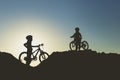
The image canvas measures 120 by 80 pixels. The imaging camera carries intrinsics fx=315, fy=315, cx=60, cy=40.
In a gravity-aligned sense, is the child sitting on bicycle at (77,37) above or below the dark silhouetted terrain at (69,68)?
above

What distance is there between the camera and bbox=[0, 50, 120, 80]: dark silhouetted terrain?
28203 millimetres

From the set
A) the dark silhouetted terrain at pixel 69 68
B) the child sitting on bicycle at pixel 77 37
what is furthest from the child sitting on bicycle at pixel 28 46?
the child sitting on bicycle at pixel 77 37

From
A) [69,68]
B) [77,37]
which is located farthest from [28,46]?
[77,37]

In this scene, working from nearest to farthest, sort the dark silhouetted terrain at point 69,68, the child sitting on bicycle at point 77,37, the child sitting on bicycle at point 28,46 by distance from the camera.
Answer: the child sitting on bicycle at point 28,46 < the dark silhouetted terrain at point 69,68 < the child sitting on bicycle at point 77,37

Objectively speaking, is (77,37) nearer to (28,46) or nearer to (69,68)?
(69,68)

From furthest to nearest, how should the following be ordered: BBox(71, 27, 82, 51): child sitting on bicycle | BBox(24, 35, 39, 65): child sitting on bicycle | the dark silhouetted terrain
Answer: BBox(71, 27, 82, 51): child sitting on bicycle
the dark silhouetted terrain
BBox(24, 35, 39, 65): child sitting on bicycle

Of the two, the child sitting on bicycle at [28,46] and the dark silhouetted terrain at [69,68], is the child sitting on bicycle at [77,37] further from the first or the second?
the child sitting on bicycle at [28,46]

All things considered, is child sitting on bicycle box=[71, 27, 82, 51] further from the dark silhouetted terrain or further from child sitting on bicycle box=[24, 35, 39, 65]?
child sitting on bicycle box=[24, 35, 39, 65]

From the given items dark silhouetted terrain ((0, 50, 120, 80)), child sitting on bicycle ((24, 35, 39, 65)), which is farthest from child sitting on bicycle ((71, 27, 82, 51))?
child sitting on bicycle ((24, 35, 39, 65))

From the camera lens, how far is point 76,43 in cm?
3234

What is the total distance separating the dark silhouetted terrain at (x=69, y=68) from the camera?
28.2 m

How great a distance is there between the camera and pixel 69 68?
93.6 feet

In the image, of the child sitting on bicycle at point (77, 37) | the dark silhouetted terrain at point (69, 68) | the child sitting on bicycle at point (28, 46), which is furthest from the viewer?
the child sitting on bicycle at point (77, 37)

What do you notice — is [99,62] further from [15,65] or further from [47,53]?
[15,65]
